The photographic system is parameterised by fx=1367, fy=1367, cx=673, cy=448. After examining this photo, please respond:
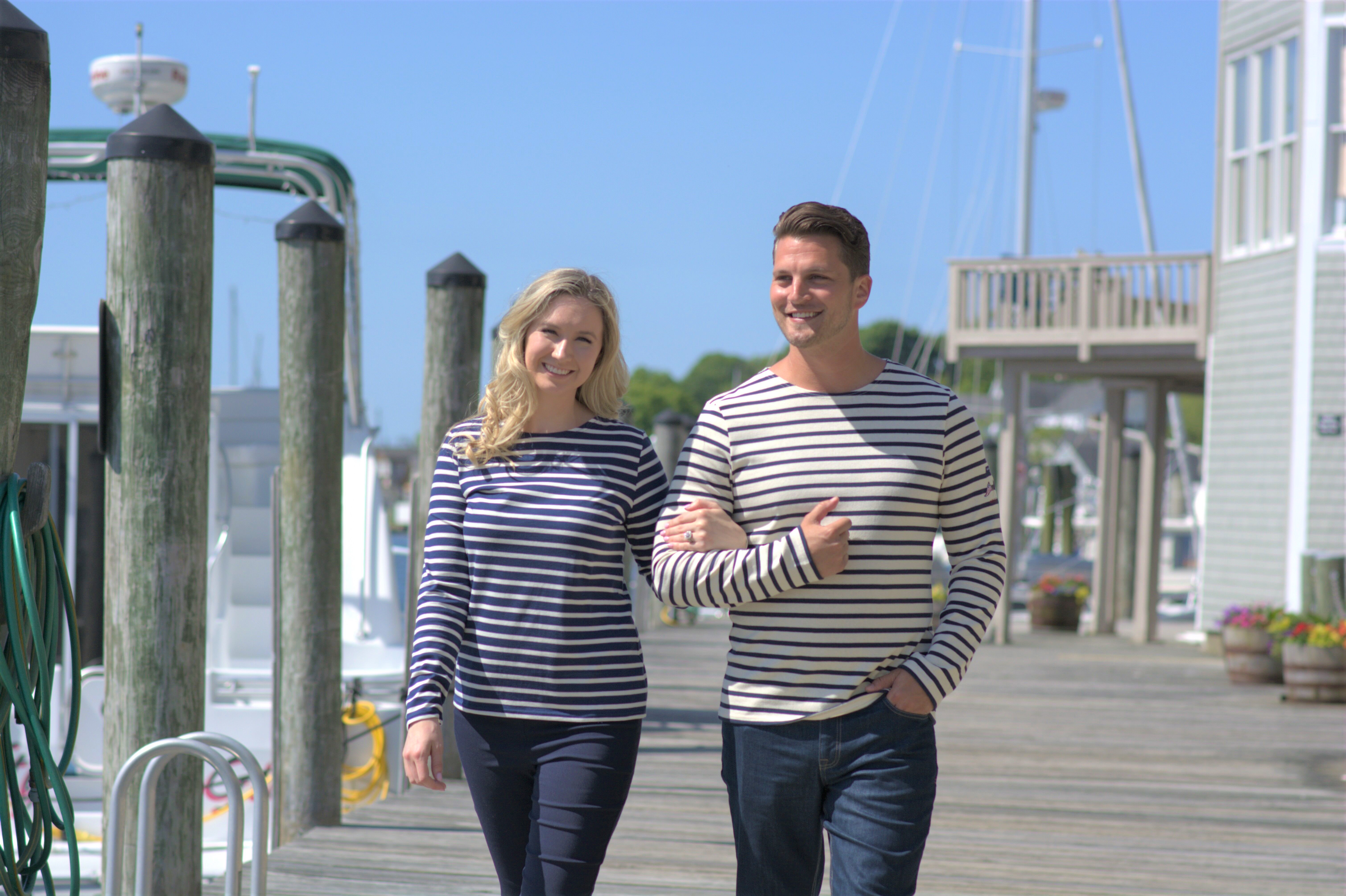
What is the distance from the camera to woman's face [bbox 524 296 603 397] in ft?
9.32

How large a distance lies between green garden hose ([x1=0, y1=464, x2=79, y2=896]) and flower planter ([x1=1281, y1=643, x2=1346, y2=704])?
30.8 feet

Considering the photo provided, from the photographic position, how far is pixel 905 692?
8.55 feet

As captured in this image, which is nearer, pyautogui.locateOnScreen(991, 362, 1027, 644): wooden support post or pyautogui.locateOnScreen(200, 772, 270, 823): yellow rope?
pyautogui.locateOnScreen(200, 772, 270, 823): yellow rope

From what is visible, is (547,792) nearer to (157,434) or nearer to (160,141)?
(157,434)

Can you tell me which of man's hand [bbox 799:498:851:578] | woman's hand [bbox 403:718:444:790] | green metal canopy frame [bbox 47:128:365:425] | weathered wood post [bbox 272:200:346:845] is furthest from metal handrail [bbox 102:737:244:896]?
green metal canopy frame [bbox 47:128:365:425]

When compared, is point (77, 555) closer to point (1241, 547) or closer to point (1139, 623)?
point (1241, 547)

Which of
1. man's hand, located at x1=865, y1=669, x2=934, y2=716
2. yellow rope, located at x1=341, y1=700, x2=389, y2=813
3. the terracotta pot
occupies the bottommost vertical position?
the terracotta pot

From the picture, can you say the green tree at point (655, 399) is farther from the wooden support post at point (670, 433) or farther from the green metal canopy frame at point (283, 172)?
the green metal canopy frame at point (283, 172)

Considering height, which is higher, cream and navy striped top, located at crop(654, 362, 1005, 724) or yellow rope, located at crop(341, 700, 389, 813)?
cream and navy striped top, located at crop(654, 362, 1005, 724)

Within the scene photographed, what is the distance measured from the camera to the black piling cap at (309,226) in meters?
5.41

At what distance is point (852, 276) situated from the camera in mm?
2691

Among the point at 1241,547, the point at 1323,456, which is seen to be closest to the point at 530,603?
the point at 1323,456

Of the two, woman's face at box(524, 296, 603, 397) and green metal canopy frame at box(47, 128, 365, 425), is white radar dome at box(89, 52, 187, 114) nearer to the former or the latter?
green metal canopy frame at box(47, 128, 365, 425)

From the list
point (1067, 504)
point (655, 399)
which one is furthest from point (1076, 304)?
point (655, 399)
